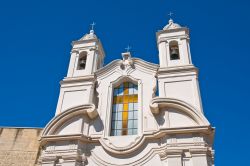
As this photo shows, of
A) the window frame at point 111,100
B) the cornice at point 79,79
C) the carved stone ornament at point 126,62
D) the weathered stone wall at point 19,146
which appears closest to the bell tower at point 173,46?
the carved stone ornament at point 126,62

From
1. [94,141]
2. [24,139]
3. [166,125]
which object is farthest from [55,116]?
[166,125]

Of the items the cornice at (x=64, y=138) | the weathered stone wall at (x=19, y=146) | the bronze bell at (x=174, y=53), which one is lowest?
the cornice at (x=64, y=138)

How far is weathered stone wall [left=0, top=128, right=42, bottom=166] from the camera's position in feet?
59.7

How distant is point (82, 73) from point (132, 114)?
435cm

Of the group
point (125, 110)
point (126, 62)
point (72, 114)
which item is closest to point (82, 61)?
point (126, 62)

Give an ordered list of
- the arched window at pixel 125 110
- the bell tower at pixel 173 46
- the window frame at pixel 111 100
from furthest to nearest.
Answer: the bell tower at pixel 173 46
the arched window at pixel 125 110
the window frame at pixel 111 100

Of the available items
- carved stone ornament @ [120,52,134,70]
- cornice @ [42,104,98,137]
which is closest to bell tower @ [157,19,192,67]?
carved stone ornament @ [120,52,134,70]

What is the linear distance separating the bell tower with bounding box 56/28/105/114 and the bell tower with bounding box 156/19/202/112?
3.93 metres

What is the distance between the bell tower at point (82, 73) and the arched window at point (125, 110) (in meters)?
1.38

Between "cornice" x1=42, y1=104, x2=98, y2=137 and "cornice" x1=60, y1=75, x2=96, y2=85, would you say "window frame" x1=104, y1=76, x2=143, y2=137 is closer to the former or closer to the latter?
"cornice" x1=42, y1=104, x2=98, y2=137

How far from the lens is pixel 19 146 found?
19.0 metres

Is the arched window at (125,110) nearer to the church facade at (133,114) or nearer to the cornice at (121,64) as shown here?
the church facade at (133,114)

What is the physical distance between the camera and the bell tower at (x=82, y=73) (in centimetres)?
1728

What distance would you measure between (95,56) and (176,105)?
687cm
